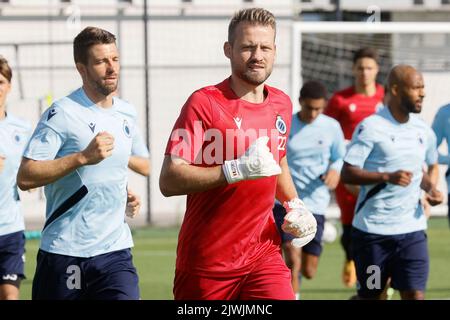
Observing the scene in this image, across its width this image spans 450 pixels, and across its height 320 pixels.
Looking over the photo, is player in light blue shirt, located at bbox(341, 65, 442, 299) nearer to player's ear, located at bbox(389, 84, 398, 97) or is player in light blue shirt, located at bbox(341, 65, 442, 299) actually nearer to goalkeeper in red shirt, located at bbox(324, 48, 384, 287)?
player's ear, located at bbox(389, 84, 398, 97)

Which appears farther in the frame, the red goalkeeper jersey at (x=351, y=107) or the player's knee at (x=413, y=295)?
the red goalkeeper jersey at (x=351, y=107)

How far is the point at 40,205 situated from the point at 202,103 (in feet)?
44.1

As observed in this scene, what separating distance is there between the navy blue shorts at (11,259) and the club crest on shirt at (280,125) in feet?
11.3

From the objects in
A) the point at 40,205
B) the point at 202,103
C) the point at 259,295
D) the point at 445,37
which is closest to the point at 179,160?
the point at 202,103

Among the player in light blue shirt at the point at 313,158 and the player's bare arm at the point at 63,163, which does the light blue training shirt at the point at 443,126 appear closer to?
the player in light blue shirt at the point at 313,158

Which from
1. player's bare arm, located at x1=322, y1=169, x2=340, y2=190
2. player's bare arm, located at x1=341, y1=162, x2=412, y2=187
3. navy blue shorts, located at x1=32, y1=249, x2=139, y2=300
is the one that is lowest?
player's bare arm, located at x1=322, y1=169, x2=340, y2=190

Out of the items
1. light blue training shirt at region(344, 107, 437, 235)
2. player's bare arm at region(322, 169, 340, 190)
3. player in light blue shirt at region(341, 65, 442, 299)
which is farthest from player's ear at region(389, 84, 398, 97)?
player's bare arm at region(322, 169, 340, 190)

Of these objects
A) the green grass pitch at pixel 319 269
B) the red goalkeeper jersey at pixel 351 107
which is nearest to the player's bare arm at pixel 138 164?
the green grass pitch at pixel 319 269

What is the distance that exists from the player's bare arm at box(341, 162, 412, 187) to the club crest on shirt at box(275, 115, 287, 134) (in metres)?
2.67

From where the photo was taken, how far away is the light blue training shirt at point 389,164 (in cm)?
894

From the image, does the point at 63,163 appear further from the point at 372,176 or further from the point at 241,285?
the point at 372,176

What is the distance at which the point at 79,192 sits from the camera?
6926mm

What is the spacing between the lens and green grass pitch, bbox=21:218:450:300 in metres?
11.7
